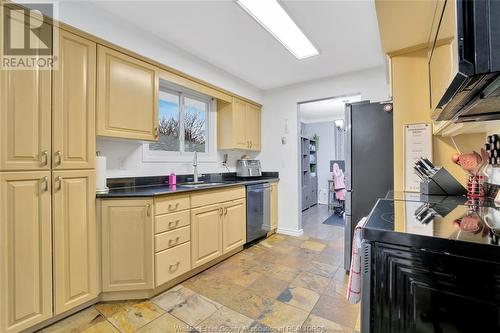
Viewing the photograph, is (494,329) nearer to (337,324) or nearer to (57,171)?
(337,324)

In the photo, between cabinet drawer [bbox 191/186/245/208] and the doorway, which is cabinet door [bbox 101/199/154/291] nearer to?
cabinet drawer [bbox 191/186/245/208]

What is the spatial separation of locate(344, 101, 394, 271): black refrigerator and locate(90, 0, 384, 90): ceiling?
2.23 ft

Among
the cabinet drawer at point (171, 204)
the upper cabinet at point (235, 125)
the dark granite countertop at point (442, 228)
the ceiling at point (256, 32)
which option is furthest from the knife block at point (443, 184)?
the upper cabinet at point (235, 125)

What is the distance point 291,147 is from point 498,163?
2463 mm

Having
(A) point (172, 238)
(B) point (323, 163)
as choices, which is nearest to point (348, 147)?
(A) point (172, 238)

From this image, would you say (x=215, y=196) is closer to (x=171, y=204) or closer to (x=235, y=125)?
(x=171, y=204)

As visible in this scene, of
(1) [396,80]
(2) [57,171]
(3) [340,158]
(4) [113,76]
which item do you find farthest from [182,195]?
(3) [340,158]

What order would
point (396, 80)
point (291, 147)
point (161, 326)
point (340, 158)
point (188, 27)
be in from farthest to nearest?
point (340, 158), point (291, 147), point (188, 27), point (396, 80), point (161, 326)

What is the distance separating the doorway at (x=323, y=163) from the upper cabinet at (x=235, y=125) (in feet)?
4.38

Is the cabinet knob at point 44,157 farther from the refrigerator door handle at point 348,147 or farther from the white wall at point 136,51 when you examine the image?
the refrigerator door handle at point 348,147

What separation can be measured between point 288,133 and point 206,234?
2071 mm

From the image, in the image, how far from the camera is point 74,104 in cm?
172

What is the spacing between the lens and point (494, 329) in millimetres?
641

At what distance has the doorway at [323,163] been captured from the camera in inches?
189
